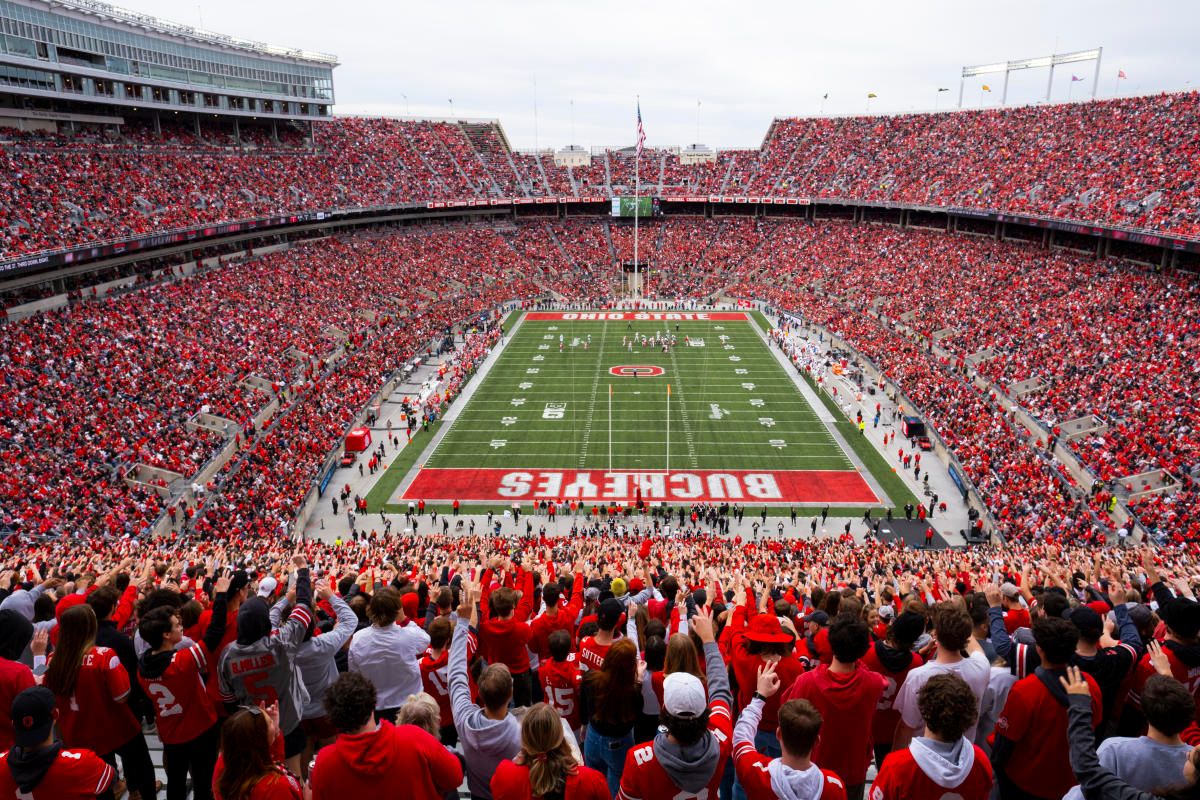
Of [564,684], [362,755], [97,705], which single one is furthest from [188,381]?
[362,755]

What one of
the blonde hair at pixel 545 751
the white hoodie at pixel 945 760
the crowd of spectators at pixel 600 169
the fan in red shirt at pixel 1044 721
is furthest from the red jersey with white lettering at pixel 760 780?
the crowd of spectators at pixel 600 169

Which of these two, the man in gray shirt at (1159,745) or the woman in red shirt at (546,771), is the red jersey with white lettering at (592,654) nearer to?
the woman in red shirt at (546,771)

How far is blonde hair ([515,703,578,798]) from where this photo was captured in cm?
323

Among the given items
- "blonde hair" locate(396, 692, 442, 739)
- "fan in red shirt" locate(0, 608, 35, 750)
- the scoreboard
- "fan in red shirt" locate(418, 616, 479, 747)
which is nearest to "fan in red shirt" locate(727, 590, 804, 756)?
"fan in red shirt" locate(418, 616, 479, 747)

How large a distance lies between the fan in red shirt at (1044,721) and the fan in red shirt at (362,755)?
3.37m

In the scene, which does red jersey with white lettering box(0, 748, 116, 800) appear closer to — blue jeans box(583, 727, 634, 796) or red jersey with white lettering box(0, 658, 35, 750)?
red jersey with white lettering box(0, 658, 35, 750)

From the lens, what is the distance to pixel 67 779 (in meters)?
3.76

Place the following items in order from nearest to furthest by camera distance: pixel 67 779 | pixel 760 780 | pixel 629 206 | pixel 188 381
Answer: pixel 760 780, pixel 67 779, pixel 188 381, pixel 629 206

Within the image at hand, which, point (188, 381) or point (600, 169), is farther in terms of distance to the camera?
point (600, 169)

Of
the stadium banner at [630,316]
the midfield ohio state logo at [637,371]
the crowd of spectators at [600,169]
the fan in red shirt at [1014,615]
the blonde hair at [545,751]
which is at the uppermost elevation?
the crowd of spectators at [600,169]

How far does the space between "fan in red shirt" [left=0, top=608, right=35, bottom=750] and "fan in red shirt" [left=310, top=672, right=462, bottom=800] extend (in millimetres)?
2343

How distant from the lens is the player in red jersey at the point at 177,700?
486 cm

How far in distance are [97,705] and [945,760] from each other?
16.6ft

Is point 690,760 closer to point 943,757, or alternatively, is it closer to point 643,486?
point 943,757
